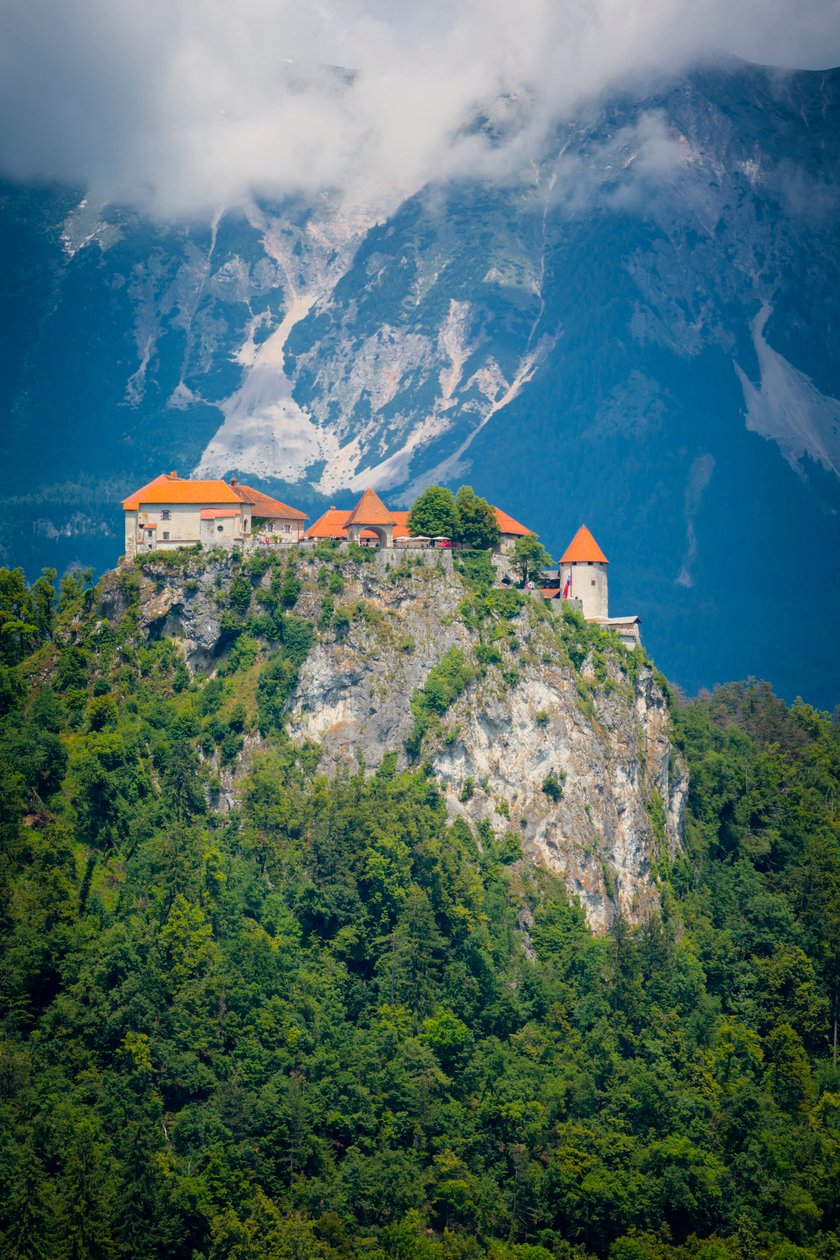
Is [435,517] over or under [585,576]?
over

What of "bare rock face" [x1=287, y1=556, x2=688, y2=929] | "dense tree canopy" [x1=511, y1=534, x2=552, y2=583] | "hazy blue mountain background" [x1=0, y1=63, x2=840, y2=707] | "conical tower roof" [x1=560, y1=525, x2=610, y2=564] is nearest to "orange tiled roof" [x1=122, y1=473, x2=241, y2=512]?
"bare rock face" [x1=287, y1=556, x2=688, y2=929]

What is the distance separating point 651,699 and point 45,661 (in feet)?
125

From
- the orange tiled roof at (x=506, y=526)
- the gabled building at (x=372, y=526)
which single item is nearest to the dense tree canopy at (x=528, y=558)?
the gabled building at (x=372, y=526)

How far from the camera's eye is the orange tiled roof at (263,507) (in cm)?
11431

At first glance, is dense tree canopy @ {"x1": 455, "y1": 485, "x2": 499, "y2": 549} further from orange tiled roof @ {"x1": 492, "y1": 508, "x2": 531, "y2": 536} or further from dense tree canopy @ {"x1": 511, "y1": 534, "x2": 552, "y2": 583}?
dense tree canopy @ {"x1": 511, "y1": 534, "x2": 552, "y2": 583}

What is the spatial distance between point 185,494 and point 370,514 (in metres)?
11.4

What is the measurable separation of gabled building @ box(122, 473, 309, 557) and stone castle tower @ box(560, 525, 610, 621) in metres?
17.8

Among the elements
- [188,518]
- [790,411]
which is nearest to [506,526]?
[188,518]

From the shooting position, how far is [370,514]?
373 ft

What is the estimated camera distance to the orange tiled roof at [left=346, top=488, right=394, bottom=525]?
372 ft

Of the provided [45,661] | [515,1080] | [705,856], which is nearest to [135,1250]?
[515,1080]

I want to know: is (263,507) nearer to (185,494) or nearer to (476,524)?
(185,494)

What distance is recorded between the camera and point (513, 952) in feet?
334

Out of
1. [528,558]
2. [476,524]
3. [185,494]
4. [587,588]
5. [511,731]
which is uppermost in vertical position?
[185,494]
